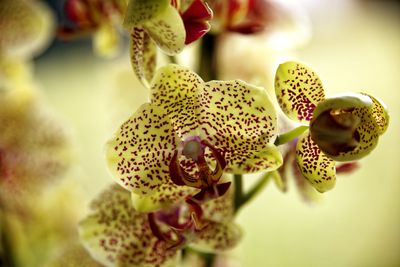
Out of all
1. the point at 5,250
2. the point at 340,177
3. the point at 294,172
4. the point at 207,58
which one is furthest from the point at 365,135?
the point at 340,177

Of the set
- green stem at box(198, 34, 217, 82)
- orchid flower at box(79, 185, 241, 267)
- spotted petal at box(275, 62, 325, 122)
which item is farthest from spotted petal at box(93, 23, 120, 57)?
spotted petal at box(275, 62, 325, 122)

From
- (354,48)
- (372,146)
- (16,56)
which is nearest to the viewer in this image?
(372,146)

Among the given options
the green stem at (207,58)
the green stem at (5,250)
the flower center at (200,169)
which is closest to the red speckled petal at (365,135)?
the flower center at (200,169)

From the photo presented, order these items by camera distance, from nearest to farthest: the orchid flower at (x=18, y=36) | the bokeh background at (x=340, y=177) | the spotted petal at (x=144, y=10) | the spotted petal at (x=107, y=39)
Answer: the spotted petal at (x=144, y=10) → the spotted petal at (x=107, y=39) → the orchid flower at (x=18, y=36) → the bokeh background at (x=340, y=177)

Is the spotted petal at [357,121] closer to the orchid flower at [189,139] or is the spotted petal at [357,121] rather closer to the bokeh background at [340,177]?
the orchid flower at [189,139]

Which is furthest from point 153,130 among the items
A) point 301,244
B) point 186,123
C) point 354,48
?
point 354,48

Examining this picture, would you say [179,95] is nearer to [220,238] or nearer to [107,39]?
[220,238]

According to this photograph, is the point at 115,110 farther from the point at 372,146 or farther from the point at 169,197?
the point at 372,146

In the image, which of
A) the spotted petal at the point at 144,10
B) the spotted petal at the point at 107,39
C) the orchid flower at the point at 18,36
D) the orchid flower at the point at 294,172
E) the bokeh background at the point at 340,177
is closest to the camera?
the spotted petal at the point at 144,10
